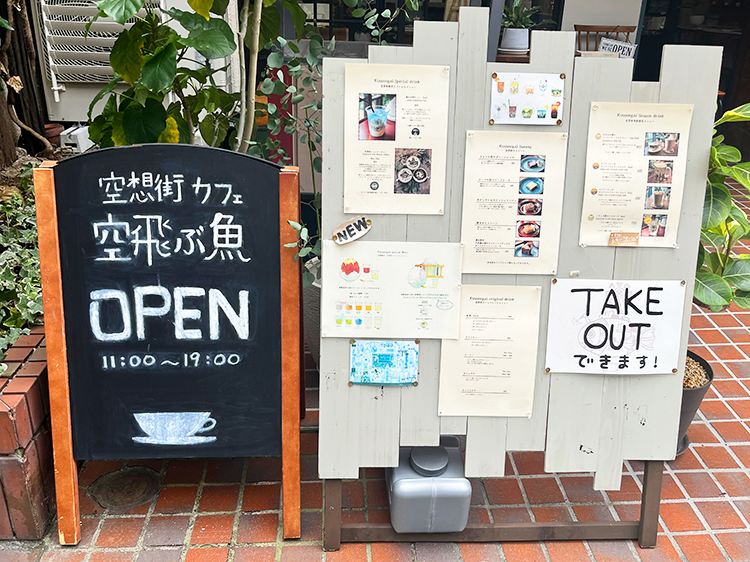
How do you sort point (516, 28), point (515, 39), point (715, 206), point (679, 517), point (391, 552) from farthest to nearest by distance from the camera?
point (516, 28) < point (515, 39) < point (679, 517) < point (715, 206) < point (391, 552)

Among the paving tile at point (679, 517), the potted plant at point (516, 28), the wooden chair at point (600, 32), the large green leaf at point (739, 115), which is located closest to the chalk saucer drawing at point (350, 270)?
the large green leaf at point (739, 115)

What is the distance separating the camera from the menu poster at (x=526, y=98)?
241cm

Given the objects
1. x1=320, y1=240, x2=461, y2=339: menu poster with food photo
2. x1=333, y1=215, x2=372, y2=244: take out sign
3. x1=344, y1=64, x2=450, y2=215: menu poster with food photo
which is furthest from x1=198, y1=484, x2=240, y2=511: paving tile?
x1=344, y1=64, x2=450, y2=215: menu poster with food photo

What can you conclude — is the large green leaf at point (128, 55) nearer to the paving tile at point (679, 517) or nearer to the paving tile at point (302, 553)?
the paving tile at point (302, 553)

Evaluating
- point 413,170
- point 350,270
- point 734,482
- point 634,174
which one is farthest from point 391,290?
point 734,482

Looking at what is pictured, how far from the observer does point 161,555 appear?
2.83 meters

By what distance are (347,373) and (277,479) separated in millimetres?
909

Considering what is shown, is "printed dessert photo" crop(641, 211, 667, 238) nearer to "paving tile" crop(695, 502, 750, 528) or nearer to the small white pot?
"paving tile" crop(695, 502, 750, 528)

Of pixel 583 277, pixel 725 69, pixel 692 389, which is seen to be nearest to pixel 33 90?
pixel 583 277

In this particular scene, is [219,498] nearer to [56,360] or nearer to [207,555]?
[207,555]

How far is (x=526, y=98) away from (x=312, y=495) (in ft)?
6.34

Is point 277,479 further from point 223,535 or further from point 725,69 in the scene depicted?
point 725,69

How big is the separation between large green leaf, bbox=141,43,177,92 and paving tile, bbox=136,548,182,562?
1.81 metres

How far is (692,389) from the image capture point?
341 cm
